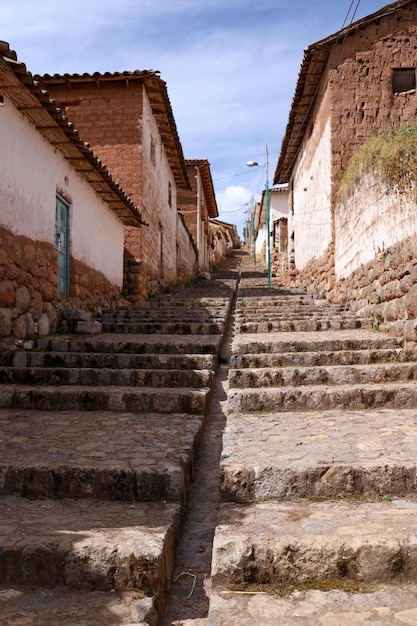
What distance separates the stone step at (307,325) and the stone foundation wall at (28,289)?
2.92m

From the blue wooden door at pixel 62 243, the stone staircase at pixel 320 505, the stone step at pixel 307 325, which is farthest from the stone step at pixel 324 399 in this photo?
the blue wooden door at pixel 62 243

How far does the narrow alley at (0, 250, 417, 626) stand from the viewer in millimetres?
2275

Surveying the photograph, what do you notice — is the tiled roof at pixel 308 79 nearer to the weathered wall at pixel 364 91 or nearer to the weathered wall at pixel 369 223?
the weathered wall at pixel 364 91

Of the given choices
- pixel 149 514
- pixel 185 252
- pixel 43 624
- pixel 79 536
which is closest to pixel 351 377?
pixel 149 514

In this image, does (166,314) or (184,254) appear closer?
(166,314)

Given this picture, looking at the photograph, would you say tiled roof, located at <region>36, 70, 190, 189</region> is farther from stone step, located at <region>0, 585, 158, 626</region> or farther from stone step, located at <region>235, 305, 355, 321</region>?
stone step, located at <region>0, 585, 158, 626</region>

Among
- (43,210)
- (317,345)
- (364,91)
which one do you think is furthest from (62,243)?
(364,91)

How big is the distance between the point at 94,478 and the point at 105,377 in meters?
2.41

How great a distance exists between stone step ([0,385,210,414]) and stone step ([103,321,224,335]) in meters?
3.10

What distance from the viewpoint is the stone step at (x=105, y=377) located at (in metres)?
5.39

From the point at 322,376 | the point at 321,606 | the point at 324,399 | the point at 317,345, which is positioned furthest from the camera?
the point at 317,345

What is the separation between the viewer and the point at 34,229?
689 centimetres

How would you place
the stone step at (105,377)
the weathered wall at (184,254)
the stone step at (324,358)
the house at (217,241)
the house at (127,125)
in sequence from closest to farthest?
the stone step at (105,377) → the stone step at (324,358) → the house at (127,125) → the weathered wall at (184,254) → the house at (217,241)

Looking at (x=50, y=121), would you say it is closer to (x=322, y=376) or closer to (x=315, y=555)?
(x=322, y=376)
